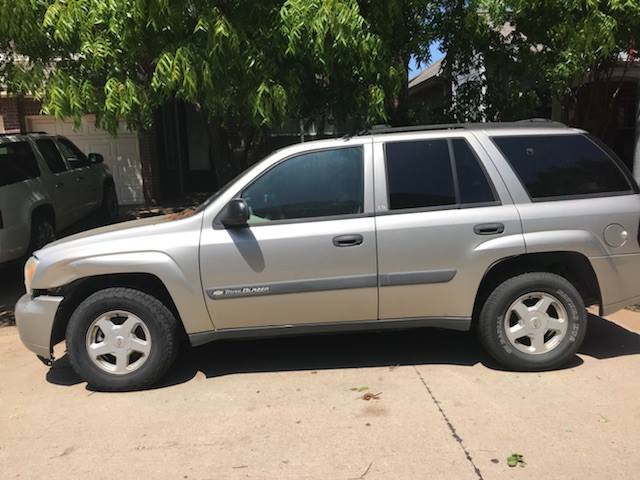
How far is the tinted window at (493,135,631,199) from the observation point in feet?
14.8

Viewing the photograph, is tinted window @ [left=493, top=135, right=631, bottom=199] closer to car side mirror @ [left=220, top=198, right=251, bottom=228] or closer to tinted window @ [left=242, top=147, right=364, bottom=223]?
tinted window @ [left=242, top=147, right=364, bottom=223]

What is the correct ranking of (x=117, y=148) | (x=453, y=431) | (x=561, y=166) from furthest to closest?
(x=117, y=148)
(x=561, y=166)
(x=453, y=431)

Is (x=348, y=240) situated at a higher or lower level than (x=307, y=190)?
lower

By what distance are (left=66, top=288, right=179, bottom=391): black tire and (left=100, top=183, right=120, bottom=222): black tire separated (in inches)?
273

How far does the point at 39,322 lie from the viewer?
437cm

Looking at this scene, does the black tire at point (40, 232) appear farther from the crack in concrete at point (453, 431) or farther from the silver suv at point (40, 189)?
the crack in concrete at point (453, 431)

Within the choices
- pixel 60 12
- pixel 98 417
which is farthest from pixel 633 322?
pixel 60 12

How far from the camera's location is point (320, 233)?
14.1 ft

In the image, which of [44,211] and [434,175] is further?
[44,211]

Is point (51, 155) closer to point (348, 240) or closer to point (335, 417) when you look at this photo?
point (348, 240)

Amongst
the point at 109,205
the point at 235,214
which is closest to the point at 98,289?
the point at 235,214

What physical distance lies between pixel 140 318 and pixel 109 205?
24.3 feet

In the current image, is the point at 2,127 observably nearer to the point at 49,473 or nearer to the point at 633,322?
the point at 49,473

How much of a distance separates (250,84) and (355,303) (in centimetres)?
212
